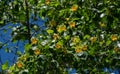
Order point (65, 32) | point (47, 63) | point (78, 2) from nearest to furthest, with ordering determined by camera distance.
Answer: point (47, 63)
point (65, 32)
point (78, 2)

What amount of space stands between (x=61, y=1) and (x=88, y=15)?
95 cm

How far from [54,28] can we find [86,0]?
0.76 metres

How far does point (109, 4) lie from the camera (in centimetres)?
682

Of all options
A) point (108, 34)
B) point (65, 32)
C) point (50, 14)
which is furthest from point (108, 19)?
point (50, 14)

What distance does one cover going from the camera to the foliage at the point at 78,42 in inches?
231

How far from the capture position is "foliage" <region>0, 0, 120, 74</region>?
5.86 m

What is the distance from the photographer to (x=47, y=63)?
5789 millimetres

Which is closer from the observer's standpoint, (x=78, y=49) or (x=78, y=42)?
(x=78, y=49)

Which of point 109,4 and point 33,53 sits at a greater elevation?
point 109,4

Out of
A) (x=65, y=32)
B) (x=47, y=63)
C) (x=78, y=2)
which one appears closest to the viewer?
(x=47, y=63)

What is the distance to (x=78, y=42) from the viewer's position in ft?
20.5

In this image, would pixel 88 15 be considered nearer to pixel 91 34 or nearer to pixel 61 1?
pixel 91 34

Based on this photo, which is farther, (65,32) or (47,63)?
(65,32)

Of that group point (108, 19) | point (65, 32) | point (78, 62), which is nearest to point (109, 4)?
point (108, 19)
